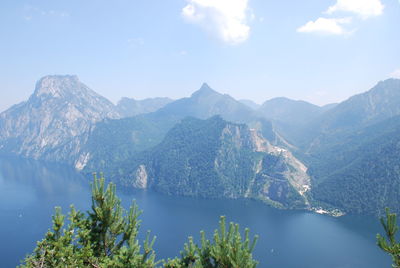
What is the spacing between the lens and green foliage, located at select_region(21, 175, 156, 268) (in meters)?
24.0

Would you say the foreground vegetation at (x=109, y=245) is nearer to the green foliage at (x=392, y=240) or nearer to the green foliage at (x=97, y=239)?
the green foliage at (x=97, y=239)

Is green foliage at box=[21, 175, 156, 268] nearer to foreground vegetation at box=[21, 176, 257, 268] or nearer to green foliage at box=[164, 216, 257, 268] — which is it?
foreground vegetation at box=[21, 176, 257, 268]

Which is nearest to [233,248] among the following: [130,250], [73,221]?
[130,250]

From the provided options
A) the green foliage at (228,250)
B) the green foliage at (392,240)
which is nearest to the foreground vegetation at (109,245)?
the green foliage at (228,250)

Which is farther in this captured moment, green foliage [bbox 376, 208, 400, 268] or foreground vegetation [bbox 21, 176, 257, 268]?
foreground vegetation [bbox 21, 176, 257, 268]

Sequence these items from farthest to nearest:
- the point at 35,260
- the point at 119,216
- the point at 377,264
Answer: the point at 377,264 → the point at 119,216 → the point at 35,260

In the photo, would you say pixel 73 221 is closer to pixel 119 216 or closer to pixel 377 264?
pixel 119 216

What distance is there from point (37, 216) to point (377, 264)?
7310 inches

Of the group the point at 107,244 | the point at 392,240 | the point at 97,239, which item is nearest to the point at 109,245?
the point at 107,244

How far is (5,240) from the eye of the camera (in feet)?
514

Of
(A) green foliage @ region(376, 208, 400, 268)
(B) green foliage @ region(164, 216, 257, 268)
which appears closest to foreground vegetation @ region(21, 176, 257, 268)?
(B) green foliage @ region(164, 216, 257, 268)

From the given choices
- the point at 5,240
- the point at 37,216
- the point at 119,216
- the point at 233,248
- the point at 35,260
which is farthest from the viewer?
the point at 37,216

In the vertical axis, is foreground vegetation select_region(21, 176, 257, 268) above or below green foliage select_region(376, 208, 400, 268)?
below

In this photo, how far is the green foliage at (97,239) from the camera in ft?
78.6
